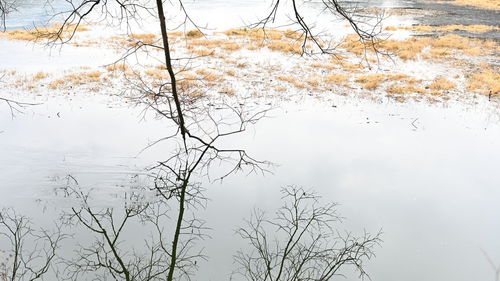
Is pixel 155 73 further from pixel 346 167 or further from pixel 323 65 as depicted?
pixel 346 167

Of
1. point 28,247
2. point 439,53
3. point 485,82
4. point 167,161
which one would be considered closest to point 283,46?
point 439,53

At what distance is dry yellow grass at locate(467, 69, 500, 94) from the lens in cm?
2130

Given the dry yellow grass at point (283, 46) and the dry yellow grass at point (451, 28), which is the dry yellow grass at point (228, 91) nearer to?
the dry yellow grass at point (283, 46)

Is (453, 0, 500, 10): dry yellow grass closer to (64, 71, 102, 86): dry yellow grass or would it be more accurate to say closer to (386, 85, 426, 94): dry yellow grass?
(386, 85, 426, 94): dry yellow grass

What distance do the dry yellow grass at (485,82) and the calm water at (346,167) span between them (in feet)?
6.28

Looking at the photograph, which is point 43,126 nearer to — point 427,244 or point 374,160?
point 374,160

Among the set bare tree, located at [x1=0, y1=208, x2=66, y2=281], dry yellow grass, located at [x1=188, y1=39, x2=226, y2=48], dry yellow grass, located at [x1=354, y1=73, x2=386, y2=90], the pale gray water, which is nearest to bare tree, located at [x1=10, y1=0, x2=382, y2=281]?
bare tree, located at [x1=0, y1=208, x2=66, y2=281]

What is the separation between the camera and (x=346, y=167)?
14477mm

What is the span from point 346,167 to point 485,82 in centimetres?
1278

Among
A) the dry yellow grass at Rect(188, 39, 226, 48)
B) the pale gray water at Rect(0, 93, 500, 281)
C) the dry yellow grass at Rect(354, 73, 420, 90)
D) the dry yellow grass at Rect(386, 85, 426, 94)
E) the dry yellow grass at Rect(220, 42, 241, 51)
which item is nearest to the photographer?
the pale gray water at Rect(0, 93, 500, 281)

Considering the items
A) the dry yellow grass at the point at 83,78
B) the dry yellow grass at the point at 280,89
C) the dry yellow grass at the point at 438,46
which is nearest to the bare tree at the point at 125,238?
the dry yellow grass at the point at 83,78

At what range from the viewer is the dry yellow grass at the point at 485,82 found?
69.9 ft

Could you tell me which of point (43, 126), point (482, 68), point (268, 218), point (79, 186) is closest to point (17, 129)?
point (43, 126)

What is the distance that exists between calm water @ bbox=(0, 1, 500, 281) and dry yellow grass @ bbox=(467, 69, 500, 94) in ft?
6.28
